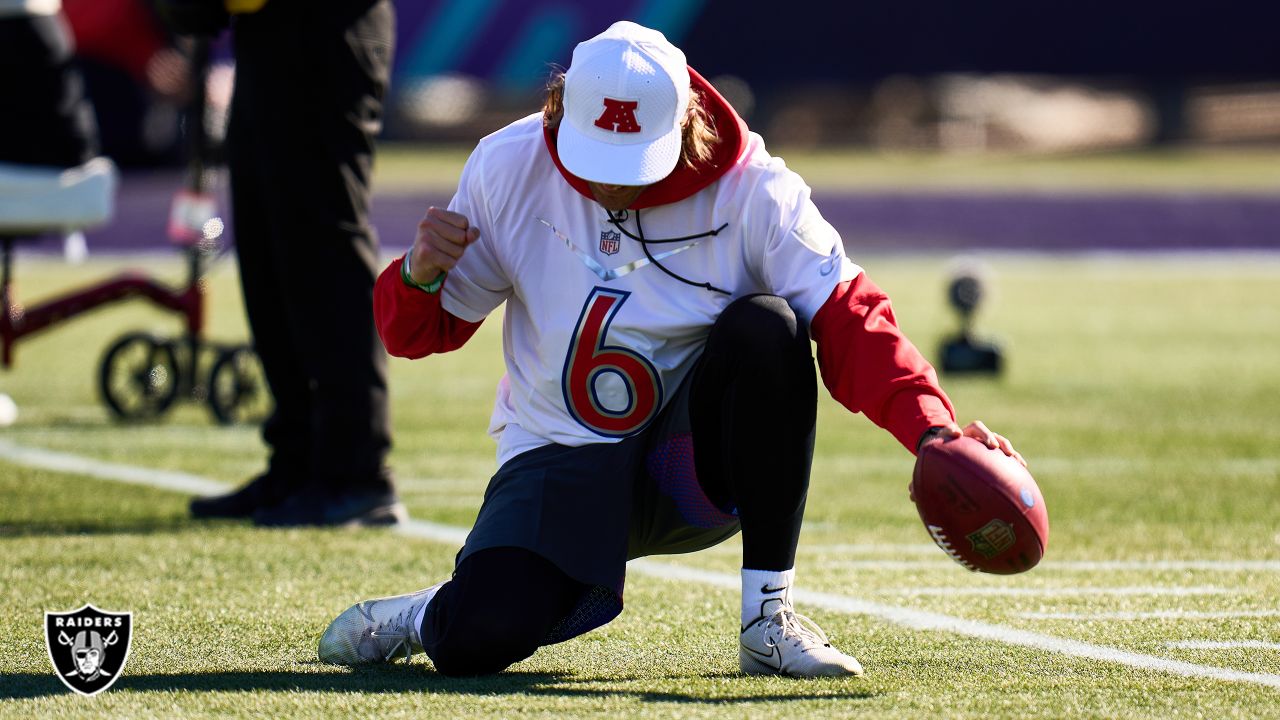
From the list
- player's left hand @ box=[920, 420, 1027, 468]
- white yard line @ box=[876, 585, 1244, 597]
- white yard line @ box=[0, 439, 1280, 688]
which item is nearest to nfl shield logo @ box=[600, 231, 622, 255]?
player's left hand @ box=[920, 420, 1027, 468]

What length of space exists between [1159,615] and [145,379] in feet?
15.6

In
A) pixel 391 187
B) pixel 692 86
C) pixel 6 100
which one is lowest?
pixel 391 187

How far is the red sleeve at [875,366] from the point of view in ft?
11.7

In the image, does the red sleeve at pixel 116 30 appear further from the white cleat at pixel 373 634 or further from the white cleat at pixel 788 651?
the white cleat at pixel 788 651

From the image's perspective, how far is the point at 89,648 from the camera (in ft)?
11.0

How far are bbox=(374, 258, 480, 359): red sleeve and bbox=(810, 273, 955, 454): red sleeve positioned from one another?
696 millimetres

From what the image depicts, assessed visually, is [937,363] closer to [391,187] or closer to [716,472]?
[716,472]

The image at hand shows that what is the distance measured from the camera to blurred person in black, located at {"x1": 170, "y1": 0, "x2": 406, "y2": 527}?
17.9ft

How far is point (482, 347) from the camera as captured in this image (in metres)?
11.4

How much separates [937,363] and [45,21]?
4.59 metres

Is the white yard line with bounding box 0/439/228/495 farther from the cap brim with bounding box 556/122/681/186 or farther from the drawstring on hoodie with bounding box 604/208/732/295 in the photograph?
the cap brim with bounding box 556/122/681/186

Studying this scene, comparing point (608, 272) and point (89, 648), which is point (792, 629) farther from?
point (89, 648)

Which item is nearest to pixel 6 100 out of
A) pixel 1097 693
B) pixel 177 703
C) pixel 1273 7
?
pixel 177 703

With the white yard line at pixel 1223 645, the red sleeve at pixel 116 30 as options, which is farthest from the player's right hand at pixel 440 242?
the red sleeve at pixel 116 30
